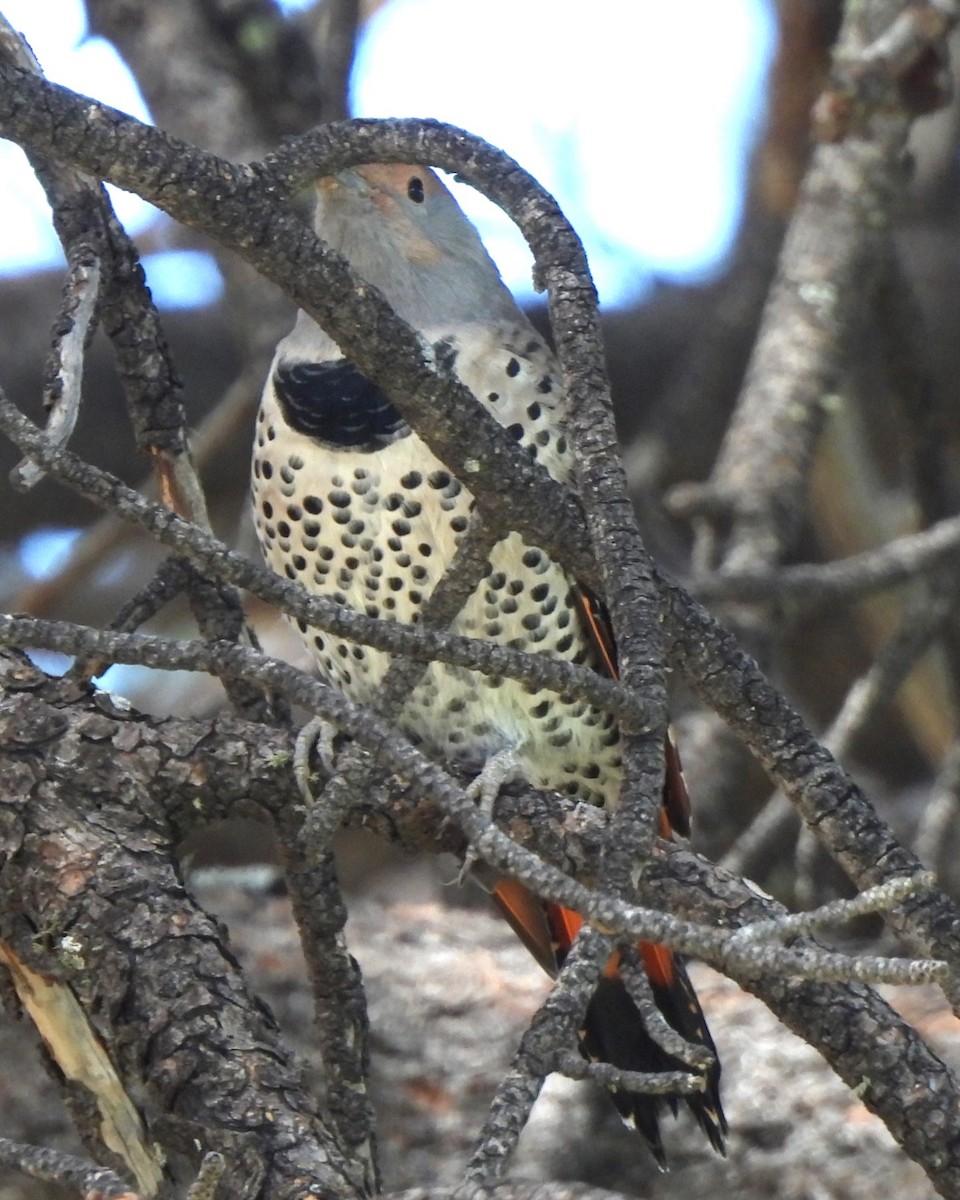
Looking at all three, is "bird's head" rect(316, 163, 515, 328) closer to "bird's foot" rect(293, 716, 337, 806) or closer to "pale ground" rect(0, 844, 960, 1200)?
"bird's foot" rect(293, 716, 337, 806)

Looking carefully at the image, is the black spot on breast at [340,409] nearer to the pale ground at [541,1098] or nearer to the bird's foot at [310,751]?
the bird's foot at [310,751]

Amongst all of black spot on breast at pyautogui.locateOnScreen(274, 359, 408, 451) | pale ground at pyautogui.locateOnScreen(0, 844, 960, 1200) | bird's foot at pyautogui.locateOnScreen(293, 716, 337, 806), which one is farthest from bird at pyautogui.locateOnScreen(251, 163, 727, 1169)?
bird's foot at pyautogui.locateOnScreen(293, 716, 337, 806)

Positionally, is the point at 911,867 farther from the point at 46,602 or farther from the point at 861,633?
the point at 861,633

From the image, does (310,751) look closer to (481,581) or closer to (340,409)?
(481,581)

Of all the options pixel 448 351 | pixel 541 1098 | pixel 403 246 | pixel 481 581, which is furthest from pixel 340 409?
pixel 541 1098

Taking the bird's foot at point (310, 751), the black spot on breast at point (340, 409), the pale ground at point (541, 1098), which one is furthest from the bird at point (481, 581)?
the bird's foot at point (310, 751)

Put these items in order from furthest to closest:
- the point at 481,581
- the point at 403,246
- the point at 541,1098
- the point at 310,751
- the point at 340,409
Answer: the point at 403,246 → the point at 541,1098 → the point at 340,409 → the point at 481,581 → the point at 310,751
